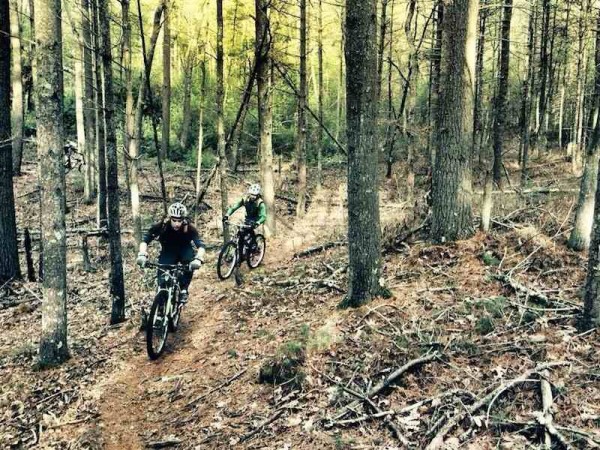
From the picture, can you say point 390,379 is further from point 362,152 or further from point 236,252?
point 236,252

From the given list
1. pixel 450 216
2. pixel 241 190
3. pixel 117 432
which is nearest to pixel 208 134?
pixel 241 190

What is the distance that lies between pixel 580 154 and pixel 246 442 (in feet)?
93.1

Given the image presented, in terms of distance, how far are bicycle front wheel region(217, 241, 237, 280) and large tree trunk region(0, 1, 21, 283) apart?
5232 millimetres

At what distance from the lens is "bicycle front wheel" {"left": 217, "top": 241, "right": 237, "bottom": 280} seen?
1218cm

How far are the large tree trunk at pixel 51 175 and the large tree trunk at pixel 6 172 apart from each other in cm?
482

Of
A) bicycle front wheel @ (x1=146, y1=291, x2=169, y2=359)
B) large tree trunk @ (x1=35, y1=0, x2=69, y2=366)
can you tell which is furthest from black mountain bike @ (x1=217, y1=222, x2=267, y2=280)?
large tree trunk @ (x1=35, y1=0, x2=69, y2=366)

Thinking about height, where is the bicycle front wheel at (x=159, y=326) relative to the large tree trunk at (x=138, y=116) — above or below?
below

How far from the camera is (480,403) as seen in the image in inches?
192

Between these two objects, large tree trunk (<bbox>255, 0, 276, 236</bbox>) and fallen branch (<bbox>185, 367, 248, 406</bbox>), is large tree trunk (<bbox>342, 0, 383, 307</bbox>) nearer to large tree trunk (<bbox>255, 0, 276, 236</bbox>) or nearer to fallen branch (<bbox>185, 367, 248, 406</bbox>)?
fallen branch (<bbox>185, 367, 248, 406</bbox>)

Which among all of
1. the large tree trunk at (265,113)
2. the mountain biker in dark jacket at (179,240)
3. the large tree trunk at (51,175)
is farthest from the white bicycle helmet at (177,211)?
the large tree trunk at (265,113)

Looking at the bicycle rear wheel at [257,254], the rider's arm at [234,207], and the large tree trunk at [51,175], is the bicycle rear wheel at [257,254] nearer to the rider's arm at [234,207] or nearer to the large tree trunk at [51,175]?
the rider's arm at [234,207]

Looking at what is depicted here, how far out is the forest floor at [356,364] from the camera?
498 centimetres

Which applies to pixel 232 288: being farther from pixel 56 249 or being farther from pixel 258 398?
pixel 258 398

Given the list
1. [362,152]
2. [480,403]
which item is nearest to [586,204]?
[362,152]
